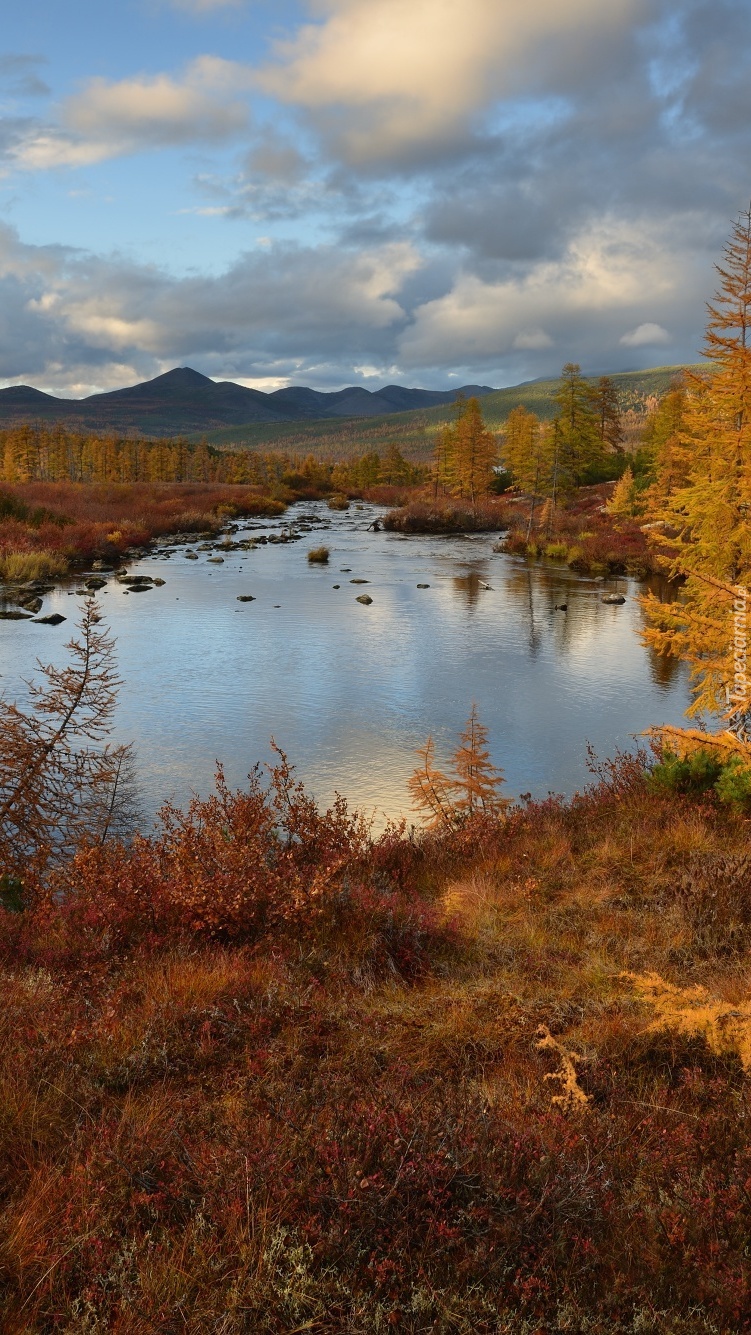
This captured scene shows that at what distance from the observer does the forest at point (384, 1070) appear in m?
3.20

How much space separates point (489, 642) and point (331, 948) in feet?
65.6

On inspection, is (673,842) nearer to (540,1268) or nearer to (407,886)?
(407,886)

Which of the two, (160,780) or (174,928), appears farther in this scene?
(160,780)

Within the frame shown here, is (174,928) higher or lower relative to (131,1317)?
lower

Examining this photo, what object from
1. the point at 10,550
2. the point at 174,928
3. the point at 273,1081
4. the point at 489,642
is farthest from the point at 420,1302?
the point at 10,550

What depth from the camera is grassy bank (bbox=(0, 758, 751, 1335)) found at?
10.4ft

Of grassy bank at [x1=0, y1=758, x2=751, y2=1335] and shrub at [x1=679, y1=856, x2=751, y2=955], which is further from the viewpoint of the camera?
shrub at [x1=679, y1=856, x2=751, y2=955]

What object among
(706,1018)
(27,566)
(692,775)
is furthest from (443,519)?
(706,1018)

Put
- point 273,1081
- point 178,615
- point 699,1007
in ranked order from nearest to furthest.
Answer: point 273,1081
point 699,1007
point 178,615

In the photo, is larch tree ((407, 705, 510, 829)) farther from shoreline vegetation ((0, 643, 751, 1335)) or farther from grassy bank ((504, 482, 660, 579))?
grassy bank ((504, 482, 660, 579))

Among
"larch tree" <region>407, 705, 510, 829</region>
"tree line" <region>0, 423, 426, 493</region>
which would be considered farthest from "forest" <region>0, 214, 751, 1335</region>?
"tree line" <region>0, 423, 426, 493</region>

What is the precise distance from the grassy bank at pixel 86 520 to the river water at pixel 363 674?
5162 mm

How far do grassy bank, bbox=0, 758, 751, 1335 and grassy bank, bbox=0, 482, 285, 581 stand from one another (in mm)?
32282

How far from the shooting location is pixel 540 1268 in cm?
328
